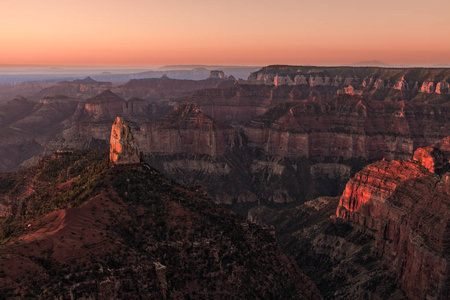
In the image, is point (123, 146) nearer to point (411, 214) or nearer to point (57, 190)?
point (57, 190)

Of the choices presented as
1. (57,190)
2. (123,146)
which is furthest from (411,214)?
(57,190)

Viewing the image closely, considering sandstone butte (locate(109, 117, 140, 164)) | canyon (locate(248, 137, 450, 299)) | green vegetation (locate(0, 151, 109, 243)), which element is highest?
sandstone butte (locate(109, 117, 140, 164))

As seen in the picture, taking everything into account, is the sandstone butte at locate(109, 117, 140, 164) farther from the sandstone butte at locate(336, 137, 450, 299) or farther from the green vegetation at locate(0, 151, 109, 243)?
the sandstone butte at locate(336, 137, 450, 299)

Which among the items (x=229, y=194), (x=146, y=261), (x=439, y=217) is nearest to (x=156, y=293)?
(x=146, y=261)

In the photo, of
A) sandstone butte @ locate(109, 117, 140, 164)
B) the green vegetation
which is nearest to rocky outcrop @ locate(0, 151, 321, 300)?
the green vegetation

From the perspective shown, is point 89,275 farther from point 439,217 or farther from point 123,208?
point 439,217

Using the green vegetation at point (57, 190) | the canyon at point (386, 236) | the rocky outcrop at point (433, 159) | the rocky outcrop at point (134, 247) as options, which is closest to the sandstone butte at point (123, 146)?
the rocky outcrop at point (134, 247)
